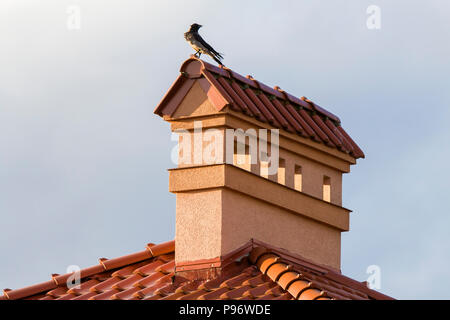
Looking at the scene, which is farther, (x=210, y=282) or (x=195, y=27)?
(x=195, y=27)

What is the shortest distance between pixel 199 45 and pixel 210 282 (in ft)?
11.4

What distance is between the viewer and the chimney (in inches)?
649

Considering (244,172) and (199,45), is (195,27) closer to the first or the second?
(199,45)

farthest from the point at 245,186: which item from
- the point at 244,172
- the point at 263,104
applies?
the point at 263,104

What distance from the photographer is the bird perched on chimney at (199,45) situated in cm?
1769

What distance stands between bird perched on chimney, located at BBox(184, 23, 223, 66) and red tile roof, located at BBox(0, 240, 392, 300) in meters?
2.66

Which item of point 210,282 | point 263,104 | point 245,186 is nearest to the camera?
point 210,282

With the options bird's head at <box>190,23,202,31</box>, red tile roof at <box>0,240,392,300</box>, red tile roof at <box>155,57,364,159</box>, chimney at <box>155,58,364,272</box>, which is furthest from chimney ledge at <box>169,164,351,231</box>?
bird's head at <box>190,23,202,31</box>

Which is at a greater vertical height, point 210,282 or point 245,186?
point 245,186

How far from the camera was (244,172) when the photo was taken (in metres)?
16.7

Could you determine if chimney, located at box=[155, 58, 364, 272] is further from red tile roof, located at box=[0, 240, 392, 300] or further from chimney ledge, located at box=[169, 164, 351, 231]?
red tile roof, located at box=[0, 240, 392, 300]
